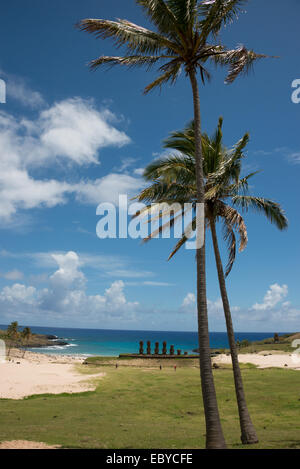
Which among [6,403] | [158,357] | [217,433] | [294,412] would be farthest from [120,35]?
[158,357]

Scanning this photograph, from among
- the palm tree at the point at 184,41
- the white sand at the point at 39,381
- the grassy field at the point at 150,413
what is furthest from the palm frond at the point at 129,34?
the white sand at the point at 39,381

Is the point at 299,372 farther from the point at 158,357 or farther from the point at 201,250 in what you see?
the point at 201,250

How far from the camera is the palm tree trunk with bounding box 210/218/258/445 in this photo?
39.9ft

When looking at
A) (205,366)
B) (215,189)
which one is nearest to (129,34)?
(215,189)

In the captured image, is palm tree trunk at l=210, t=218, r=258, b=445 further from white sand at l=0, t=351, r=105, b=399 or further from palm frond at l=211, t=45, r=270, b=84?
white sand at l=0, t=351, r=105, b=399

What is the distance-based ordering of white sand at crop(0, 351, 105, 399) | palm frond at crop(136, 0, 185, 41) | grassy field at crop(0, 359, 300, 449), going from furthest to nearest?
1. white sand at crop(0, 351, 105, 399)
2. grassy field at crop(0, 359, 300, 449)
3. palm frond at crop(136, 0, 185, 41)

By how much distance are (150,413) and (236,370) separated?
333 inches

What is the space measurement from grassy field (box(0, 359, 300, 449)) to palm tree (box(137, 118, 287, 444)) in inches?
125

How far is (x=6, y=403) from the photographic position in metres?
21.3

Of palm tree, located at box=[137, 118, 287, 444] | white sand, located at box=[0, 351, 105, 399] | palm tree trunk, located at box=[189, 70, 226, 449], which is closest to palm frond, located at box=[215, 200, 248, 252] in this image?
palm tree, located at box=[137, 118, 287, 444]

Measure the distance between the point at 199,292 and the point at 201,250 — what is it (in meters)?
1.27

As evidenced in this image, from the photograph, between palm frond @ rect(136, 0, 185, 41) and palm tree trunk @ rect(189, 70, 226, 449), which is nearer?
palm tree trunk @ rect(189, 70, 226, 449)

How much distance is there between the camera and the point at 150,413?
19.5 m

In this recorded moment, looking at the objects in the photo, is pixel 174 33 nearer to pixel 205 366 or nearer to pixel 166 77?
pixel 166 77
